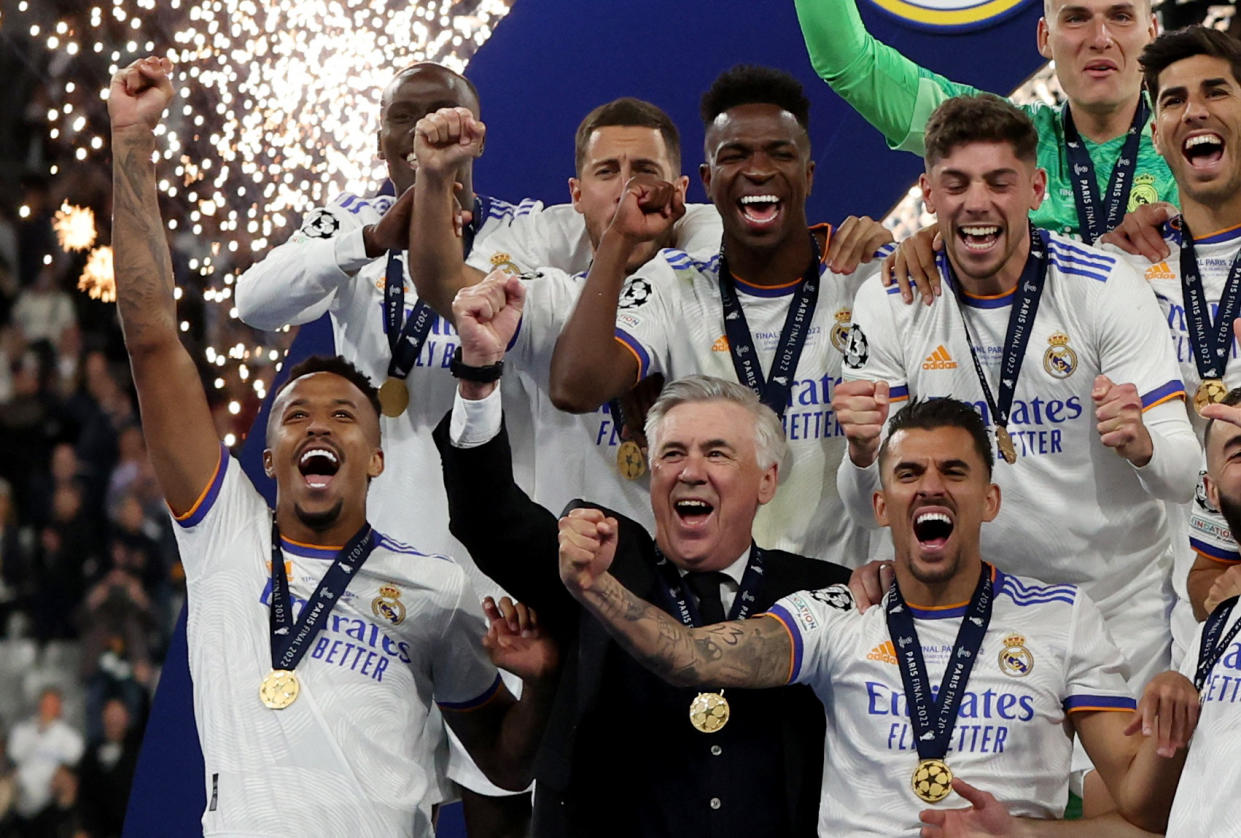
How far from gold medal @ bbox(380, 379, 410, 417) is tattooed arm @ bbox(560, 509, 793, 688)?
4.26ft

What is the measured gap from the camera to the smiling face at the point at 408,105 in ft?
14.4

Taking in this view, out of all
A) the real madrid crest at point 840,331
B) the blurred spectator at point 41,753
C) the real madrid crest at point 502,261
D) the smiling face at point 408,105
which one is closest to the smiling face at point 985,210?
the real madrid crest at point 840,331

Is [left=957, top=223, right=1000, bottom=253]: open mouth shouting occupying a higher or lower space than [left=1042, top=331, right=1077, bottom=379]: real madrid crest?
higher

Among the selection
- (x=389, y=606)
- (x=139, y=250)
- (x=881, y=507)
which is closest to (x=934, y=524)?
(x=881, y=507)

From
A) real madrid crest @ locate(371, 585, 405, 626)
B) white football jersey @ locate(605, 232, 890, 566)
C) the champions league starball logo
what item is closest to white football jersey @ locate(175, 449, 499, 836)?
real madrid crest @ locate(371, 585, 405, 626)

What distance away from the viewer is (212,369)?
5605mm

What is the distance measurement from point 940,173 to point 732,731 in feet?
4.42

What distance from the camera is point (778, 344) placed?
3977mm

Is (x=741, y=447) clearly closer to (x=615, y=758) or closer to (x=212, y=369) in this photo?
(x=615, y=758)

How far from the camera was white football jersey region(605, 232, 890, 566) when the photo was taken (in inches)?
156

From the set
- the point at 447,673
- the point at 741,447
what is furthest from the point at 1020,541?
the point at 447,673

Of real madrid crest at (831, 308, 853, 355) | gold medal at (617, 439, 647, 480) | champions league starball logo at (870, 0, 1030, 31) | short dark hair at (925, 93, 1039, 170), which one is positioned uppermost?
champions league starball logo at (870, 0, 1030, 31)

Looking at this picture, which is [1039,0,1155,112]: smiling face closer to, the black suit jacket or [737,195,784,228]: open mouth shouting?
[737,195,784,228]: open mouth shouting

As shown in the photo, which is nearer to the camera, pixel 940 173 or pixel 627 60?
pixel 940 173
